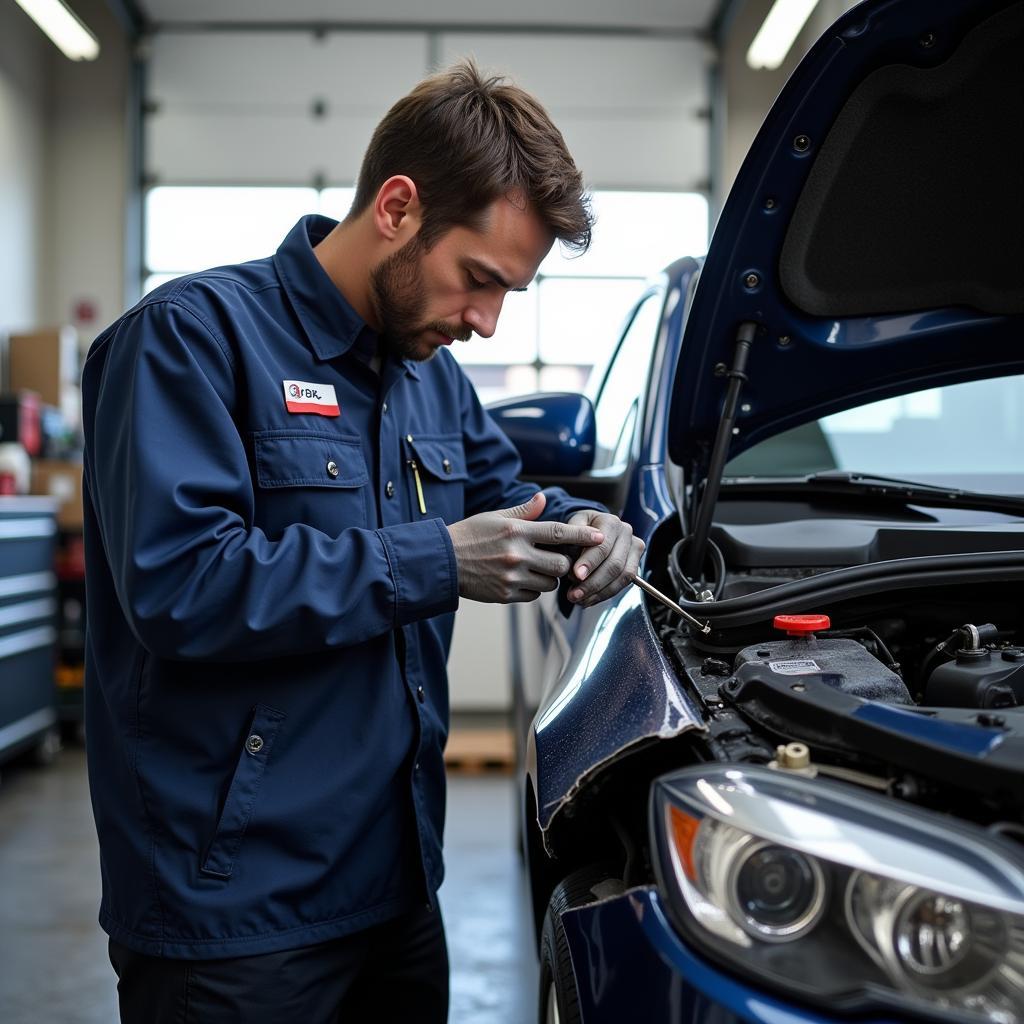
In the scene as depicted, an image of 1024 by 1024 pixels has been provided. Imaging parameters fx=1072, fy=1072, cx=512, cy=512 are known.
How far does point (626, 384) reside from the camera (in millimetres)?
2051

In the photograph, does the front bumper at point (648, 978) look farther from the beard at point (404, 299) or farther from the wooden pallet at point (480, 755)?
the wooden pallet at point (480, 755)

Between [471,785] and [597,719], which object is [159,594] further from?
[471,785]

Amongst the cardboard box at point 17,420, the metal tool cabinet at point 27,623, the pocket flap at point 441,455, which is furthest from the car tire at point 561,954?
the cardboard box at point 17,420

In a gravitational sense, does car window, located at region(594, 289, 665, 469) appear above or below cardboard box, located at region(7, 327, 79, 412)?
below

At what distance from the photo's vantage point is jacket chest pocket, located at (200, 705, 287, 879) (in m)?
1.17

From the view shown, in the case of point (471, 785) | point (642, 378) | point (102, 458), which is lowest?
point (471, 785)

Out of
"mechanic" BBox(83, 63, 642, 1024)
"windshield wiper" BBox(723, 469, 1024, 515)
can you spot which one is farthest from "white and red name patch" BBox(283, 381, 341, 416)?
"windshield wiper" BBox(723, 469, 1024, 515)

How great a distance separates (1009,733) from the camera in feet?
2.92

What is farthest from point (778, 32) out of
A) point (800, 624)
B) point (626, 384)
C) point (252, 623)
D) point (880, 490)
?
point (252, 623)

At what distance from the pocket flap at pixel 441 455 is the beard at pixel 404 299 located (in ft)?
0.46

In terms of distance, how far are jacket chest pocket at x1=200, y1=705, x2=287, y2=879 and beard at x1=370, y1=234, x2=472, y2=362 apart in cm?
50

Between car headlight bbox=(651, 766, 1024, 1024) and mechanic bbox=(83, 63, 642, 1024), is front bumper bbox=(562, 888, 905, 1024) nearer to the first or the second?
car headlight bbox=(651, 766, 1024, 1024)

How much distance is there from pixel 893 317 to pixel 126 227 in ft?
20.7

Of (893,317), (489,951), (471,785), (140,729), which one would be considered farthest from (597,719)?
(471,785)
